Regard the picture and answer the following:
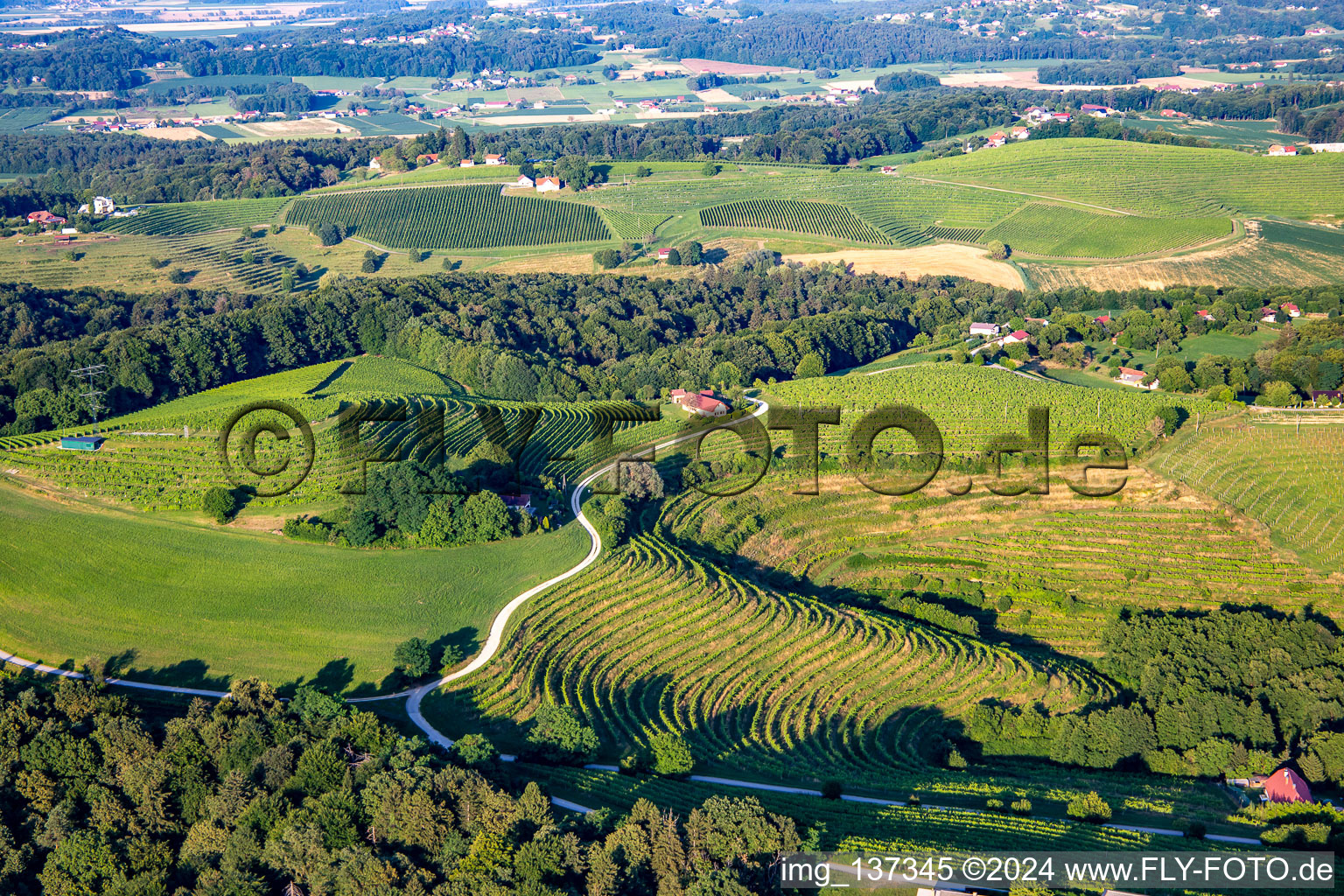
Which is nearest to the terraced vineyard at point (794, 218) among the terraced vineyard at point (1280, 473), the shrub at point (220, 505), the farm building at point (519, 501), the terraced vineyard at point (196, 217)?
the terraced vineyard at point (196, 217)

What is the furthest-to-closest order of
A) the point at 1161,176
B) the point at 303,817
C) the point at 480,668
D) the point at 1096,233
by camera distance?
the point at 1161,176, the point at 1096,233, the point at 480,668, the point at 303,817

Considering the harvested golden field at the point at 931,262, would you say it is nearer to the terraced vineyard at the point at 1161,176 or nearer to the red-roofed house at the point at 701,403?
the terraced vineyard at the point at 1161,176

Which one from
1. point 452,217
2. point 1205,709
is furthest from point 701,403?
point 452,217

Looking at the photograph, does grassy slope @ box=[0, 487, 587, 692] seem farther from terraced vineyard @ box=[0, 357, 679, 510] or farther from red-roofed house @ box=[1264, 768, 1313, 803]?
red-roofed house @ box=[1264, 768, 1313, 803]

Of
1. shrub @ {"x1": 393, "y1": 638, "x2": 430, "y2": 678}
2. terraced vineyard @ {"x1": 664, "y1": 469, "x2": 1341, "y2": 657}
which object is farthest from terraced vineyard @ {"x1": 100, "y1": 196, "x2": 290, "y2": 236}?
shrub @ {"x1": 393, "y1": 638, "x2": 430, "y2": 678}

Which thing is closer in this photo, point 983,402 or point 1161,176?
point 983,402

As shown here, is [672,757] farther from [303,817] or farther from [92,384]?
[92,384]

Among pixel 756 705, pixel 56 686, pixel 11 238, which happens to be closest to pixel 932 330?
pixel 756 705
